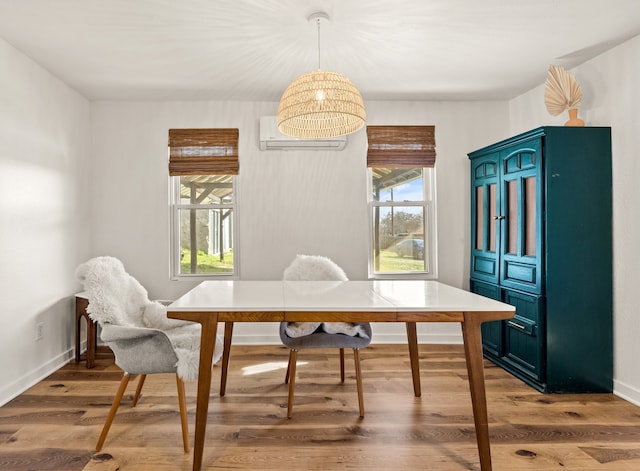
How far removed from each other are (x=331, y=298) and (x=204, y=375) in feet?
2.37

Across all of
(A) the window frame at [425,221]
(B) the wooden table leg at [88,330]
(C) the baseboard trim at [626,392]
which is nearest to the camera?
(C) the baseboard trim at [626,392]

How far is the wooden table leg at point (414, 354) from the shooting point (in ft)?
8.86

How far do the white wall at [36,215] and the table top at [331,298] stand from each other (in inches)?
54.4

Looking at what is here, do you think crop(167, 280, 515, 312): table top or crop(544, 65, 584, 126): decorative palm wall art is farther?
crop(544, 65, 584, 126): decorative palm wall art

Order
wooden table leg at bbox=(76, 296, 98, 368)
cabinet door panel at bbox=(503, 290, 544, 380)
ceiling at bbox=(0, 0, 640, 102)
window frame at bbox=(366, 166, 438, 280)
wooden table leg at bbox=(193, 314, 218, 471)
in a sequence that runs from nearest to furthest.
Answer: wooden table leg at bbox=(193, 314, 218, 471) → ceiling at bbox=(0, 0, 640, 102) → cabinet door panel at bbox=(503, 290, 544, 380) → wooden table leg at bbox=(76, 296, 98, 368) → window frame at bbox=(366, 166, 438, 280)

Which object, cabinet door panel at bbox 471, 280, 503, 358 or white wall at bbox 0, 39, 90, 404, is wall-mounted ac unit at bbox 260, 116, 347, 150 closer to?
white wall at bbox 0, 39, 90, 404

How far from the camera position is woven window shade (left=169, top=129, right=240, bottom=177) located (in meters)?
3.96

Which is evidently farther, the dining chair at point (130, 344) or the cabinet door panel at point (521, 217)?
the cabinet door panel at point (521, 217)

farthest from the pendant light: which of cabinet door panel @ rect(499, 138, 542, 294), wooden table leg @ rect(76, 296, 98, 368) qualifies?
wooden table leg @ rect(76, 296, 98, 368)

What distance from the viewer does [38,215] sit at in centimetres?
310

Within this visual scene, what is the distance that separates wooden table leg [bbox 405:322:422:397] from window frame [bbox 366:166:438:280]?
1377mm

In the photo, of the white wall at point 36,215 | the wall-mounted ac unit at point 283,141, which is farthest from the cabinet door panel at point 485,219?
the white wall at point 36,215

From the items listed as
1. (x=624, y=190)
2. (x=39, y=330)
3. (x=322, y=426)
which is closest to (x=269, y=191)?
(x=39, y=330)

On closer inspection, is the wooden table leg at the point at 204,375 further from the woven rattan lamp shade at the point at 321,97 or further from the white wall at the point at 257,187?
the white wall at the point at 257,187
